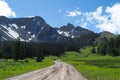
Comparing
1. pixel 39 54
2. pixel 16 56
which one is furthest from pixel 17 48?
pixel 39 54

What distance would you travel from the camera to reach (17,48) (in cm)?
14188

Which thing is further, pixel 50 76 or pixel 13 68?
pixel 13 68

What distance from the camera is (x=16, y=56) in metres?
142

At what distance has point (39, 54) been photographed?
15450 centimetres

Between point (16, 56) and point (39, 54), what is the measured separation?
1629cm

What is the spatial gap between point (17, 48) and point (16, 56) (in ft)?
12.5

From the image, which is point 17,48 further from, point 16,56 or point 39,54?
point 39,54

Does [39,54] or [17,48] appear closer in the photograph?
[17,48]

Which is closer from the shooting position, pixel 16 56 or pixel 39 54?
pixel 16 56

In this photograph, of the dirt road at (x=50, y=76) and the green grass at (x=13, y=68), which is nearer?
the dirt road at (x=50, y=76)

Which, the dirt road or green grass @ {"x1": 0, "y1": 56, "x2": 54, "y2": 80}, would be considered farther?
green grass @ {"x1": 0, "y1": 56, "x2": 54, "y2": 80}

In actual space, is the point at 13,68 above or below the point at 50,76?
above

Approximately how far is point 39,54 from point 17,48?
1620cm
